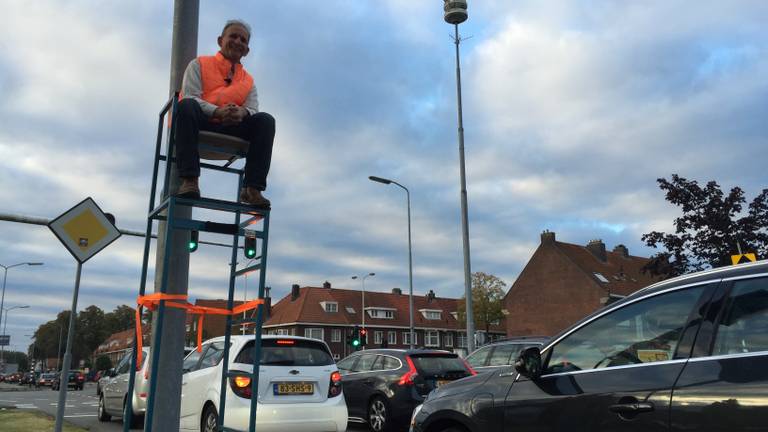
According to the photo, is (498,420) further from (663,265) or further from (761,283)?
(663,265)

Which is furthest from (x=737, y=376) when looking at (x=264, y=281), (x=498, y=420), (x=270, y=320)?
(x=270, y=320)

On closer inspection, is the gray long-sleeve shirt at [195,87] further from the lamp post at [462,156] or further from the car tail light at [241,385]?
the lamp post at [462,156]

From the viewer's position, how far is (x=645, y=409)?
3920mm

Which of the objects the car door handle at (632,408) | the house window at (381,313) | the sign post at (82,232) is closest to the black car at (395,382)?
the sign post at (82,232)

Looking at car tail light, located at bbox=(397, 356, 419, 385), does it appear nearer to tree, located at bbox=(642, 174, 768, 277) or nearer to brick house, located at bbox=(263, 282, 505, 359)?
tree, located at bbox=(642, 174, 768, 277)

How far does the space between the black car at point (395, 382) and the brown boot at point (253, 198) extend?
25.0 feet

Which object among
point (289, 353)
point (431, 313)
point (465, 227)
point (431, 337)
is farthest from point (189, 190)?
point (431, 313)

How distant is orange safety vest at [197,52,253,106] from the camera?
461cm

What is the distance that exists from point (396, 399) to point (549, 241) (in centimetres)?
5071

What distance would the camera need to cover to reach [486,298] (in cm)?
5541

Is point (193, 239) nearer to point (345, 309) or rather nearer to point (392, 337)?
point (345, 309)

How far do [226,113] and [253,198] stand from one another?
0.61 metres

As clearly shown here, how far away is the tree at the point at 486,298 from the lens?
54.8m

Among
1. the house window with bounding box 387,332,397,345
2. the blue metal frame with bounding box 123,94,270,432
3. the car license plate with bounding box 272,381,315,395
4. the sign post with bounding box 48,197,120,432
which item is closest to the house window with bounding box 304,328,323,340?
the house window with bounding box 387,332,397,345
